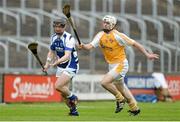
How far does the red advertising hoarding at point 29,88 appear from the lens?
28.0 m

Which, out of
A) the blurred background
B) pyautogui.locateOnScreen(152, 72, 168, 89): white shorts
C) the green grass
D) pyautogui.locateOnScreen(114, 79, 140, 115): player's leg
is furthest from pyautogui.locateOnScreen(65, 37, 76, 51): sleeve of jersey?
pyautogui.locateOnScreen(152, 72, 168, 89): white shorts

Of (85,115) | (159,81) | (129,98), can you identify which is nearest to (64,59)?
(85,115)

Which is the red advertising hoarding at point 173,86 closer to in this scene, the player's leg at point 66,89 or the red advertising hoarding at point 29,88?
the red advertising hoarding at point 29,88

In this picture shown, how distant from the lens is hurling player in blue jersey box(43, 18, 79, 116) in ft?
53.9

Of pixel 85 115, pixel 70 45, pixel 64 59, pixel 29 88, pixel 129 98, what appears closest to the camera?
pixel 64 59

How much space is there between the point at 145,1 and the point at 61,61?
19821 millimetres

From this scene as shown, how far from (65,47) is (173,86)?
17082mm

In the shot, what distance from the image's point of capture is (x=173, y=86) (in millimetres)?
32812

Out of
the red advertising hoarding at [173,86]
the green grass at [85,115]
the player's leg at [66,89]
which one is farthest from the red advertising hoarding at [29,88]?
the player's leg at [66,89]

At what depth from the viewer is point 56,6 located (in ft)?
111

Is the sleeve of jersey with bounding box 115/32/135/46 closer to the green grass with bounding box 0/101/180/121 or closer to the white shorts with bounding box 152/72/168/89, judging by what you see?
the green grass with bounding box 0/101/180/121

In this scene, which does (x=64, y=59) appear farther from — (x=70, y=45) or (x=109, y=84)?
(x=109, y=84)

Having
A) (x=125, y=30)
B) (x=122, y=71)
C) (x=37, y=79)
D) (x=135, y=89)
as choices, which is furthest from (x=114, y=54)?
(x=125, y=30)

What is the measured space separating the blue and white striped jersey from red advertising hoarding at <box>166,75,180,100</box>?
16.3m
